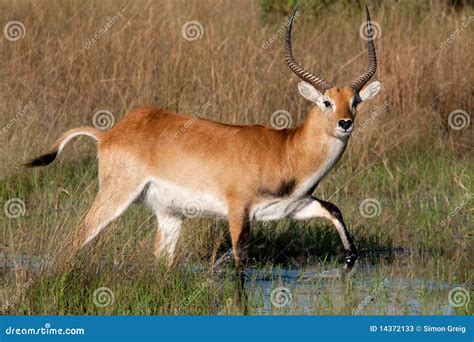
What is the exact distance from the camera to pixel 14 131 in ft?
32.7

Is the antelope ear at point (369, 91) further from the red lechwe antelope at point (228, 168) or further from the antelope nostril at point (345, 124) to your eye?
the antelope nostril at point (345, 124)

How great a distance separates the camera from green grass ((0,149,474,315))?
6375mm

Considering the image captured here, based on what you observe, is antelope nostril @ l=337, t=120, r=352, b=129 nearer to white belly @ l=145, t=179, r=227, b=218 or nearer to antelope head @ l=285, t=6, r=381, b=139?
antelope head @ l=285, t=6, r=381, b=139

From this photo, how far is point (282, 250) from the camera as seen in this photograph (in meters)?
8.09

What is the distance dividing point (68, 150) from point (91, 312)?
4.26 meters

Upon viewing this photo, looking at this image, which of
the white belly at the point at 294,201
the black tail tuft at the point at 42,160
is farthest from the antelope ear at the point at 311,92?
the black tail tuft at the point at 42,160

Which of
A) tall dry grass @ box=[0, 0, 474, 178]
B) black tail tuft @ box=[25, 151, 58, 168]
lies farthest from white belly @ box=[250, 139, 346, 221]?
tall dry grass @ box=[0, 0, 474, 178]

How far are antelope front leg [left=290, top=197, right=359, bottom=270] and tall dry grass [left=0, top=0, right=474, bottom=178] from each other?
2989 mm

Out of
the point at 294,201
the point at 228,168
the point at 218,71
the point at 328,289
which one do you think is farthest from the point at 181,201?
the point at 218,71

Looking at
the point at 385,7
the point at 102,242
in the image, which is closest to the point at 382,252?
the point at 102,242

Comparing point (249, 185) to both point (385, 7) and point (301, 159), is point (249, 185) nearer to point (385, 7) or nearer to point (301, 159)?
point (301, 159)

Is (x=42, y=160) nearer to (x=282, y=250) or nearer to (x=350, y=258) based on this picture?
(x=282, y=250)

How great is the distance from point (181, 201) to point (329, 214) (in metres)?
1.00

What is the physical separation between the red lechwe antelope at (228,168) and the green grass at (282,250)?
20 centimetres
